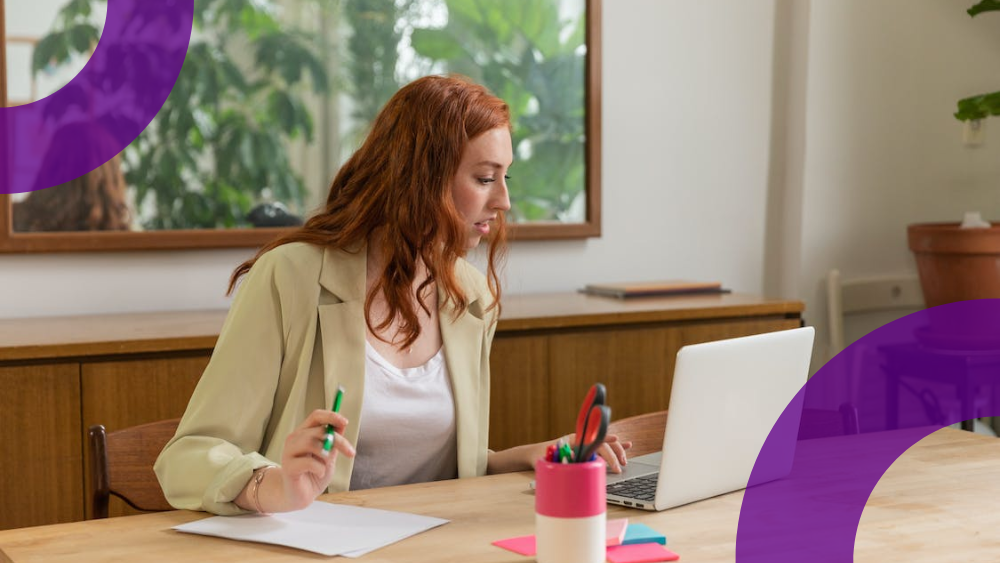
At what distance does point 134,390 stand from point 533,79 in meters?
1.54

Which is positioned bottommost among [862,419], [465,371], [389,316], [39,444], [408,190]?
[862,419]

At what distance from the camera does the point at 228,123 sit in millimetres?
3043

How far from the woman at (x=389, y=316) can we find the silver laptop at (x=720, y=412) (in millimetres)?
156

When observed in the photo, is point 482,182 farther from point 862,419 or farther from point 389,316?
point 862,419

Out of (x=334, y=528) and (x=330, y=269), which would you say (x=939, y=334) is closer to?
(x=330, y=269)

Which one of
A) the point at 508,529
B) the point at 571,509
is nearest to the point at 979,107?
the point at 508,529

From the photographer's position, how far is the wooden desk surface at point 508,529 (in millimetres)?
1339

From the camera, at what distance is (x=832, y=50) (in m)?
3.75

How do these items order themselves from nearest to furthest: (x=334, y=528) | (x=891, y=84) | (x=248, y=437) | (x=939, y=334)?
(x=334, y=528)
(x=248, y=437)
(x=939, y=334)
(x=891, y=84)

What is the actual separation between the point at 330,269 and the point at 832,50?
7.98ft

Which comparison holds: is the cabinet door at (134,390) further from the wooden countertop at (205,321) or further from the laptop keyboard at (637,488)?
the laptop keyboard at (637,488)

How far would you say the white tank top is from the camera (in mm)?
1888

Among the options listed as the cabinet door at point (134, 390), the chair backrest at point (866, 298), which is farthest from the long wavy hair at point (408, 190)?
the chair backrest at point (866, 298)

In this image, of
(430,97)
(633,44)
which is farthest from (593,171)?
(430,97)
